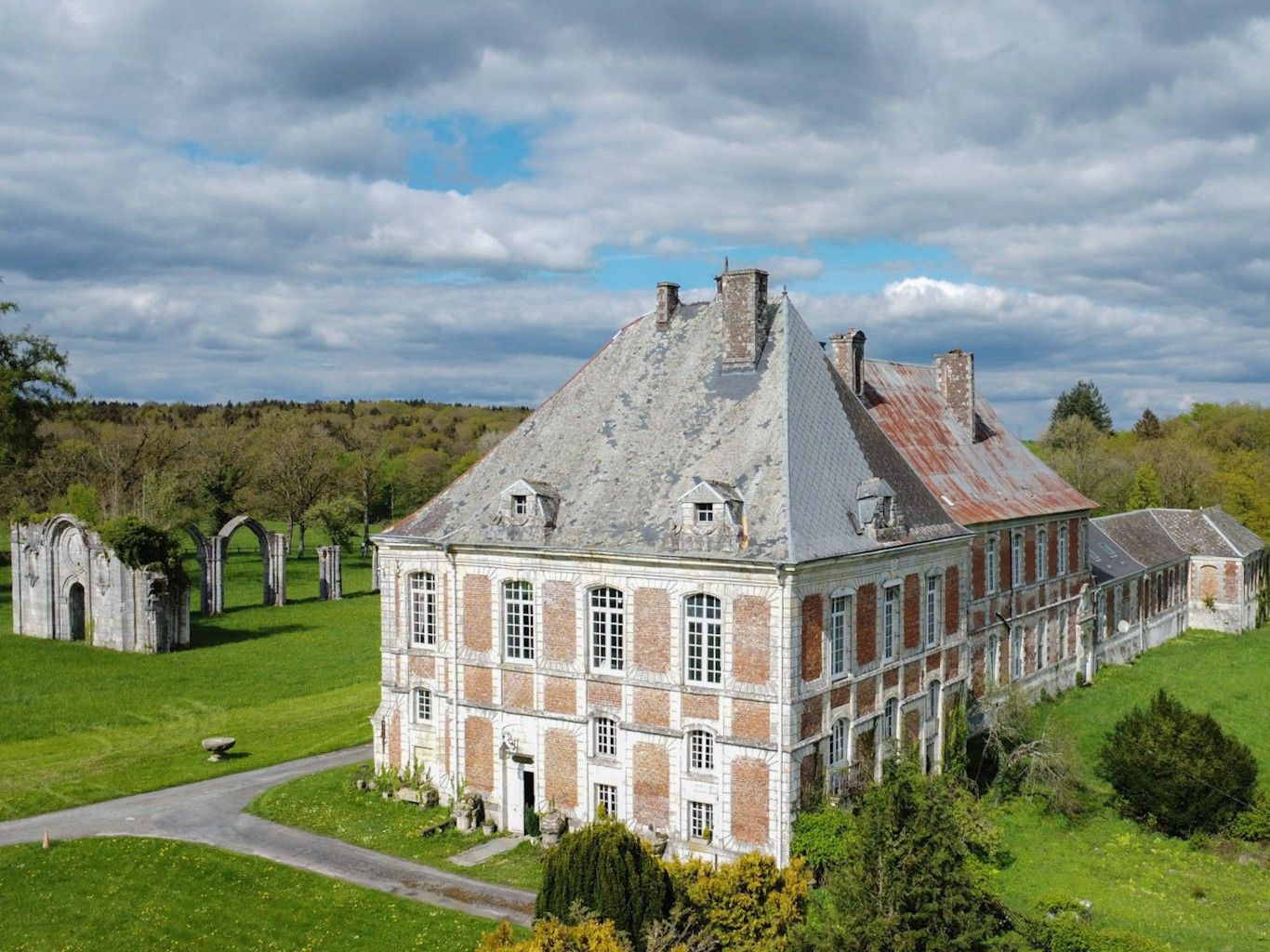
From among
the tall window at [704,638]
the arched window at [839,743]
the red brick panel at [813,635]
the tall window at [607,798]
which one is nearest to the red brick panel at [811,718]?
the red brick panel at [813,635]

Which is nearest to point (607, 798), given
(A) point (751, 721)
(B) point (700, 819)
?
(B) point (700, 819)

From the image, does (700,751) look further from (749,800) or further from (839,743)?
(839,743)

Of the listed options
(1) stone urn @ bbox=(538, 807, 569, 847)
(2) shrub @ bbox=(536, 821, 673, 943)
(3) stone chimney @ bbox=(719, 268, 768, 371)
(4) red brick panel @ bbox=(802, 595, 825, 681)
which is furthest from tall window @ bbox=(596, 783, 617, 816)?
(3) stone chimney @ bbox=(719, 268, 768, 371)

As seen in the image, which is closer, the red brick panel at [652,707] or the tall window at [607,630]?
the red brick panel at [652,707]

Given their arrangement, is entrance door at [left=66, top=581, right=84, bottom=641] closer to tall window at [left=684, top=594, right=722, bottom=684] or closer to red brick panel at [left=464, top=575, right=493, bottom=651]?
red brick panel at [left=464, top=575, right=493, bottom=651]

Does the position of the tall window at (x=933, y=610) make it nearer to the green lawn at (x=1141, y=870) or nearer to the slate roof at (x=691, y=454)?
the slate roof at (x=691, y=454)

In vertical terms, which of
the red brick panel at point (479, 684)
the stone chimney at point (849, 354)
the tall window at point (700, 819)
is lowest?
the tall window at point (700, 819)

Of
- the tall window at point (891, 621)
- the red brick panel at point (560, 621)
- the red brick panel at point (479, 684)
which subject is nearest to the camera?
the red brick panel at point (560, 621)
